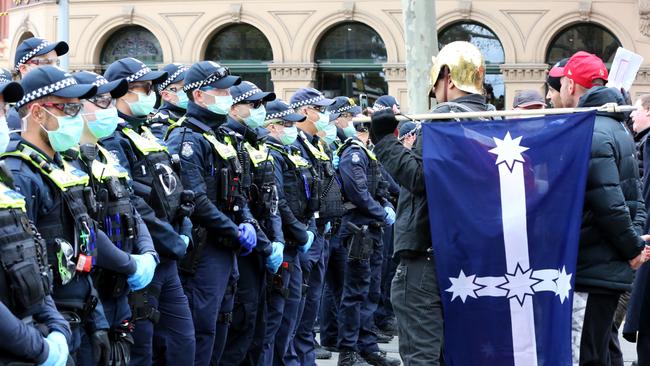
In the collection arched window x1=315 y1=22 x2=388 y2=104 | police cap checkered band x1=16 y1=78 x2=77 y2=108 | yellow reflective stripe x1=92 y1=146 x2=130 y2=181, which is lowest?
yellow reflective stripe x1=92 y1=146 x2=130 y2=181

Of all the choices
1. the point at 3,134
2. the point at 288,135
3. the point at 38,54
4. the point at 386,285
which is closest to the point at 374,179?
the point at 386,285

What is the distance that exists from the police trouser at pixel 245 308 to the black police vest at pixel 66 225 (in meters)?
2.65

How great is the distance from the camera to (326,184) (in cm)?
941

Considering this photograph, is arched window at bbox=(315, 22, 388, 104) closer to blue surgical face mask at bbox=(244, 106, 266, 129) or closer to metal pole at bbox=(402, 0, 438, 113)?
metal pole at bbox=(402, 0, 438, 113)

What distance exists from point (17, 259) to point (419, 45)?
310 inches

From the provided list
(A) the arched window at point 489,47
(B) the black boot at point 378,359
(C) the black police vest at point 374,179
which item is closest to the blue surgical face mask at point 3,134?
(B) the black boot at point 378,359

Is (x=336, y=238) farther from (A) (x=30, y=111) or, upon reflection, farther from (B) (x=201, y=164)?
(A) (x=30, y=111)

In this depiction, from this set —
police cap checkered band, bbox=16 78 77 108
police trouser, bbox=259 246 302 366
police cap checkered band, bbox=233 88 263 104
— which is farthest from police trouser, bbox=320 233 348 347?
police cap checkered band, bbox=16 78 77 108

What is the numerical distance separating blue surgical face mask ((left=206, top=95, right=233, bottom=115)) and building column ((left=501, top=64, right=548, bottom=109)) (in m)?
17.0

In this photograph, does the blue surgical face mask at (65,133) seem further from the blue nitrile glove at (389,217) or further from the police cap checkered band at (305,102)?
the blue nitrile glove at (389,217)

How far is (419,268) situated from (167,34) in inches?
817

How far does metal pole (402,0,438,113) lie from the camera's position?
11.4 metres

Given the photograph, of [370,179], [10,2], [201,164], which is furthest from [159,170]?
[10,2]

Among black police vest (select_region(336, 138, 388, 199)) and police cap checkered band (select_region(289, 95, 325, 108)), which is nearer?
police cap checkered band (select_region(289, 95, 325, 108))
